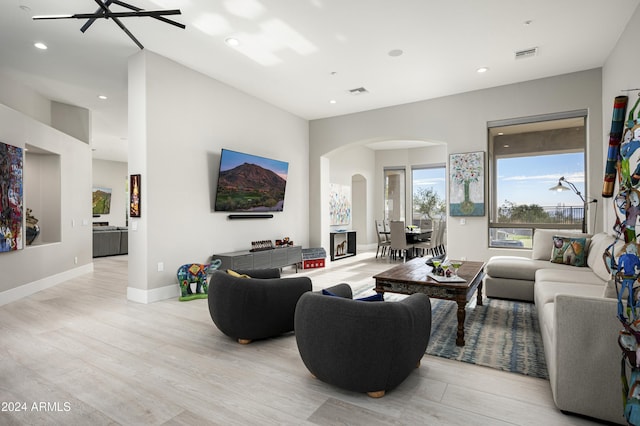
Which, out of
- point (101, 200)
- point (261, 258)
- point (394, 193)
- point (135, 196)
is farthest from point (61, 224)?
point (394, 193)

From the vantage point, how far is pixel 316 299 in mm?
2252

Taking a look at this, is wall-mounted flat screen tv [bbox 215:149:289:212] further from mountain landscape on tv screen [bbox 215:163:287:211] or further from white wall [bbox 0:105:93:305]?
white wall [bbox 0:105:93:305]

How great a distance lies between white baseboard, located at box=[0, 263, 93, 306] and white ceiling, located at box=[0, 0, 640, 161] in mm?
3265

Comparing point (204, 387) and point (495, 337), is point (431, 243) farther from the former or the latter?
Answer: point (204, 387)

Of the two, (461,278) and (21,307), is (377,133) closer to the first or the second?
(461,278)

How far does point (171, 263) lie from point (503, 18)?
17.1 ft

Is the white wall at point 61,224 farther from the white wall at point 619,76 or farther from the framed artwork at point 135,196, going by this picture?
the white wall at point 619,76

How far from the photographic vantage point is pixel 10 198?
4.73 m

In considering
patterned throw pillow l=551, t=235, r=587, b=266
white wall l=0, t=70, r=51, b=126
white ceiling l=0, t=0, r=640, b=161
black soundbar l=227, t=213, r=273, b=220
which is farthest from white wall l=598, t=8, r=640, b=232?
white wall l=0, t=70, r=51, b=126

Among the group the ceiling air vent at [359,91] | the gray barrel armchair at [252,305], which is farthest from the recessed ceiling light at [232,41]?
the gray barrel armchair at [252,305]

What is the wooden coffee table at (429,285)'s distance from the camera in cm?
305

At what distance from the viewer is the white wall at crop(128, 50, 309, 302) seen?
451 cm

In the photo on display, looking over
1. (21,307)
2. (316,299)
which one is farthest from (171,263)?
(316,299)

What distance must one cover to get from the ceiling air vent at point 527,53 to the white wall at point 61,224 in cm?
715
